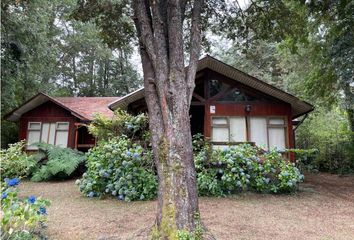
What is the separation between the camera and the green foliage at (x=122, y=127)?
24.6 ft

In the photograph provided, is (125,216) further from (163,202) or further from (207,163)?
(207,163)

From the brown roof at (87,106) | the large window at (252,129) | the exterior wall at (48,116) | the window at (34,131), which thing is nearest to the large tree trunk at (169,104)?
the large window at (252,129)

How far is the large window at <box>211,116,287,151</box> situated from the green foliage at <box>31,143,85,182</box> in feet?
16.2

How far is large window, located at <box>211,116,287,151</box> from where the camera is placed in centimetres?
1039

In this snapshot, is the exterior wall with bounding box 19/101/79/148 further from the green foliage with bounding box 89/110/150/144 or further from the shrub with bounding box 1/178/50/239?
the shrub with bounding box 1/178/50/239

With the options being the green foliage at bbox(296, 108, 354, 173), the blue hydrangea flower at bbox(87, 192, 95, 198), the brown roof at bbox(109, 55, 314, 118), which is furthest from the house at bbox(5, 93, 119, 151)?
the green foliage at bbox(296, 108, 354, 173)

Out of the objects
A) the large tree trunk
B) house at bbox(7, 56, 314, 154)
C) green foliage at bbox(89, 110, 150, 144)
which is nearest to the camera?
the large tree trunk

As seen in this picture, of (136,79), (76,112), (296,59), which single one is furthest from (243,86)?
(136,79)

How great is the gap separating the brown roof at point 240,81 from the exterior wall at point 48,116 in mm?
5289

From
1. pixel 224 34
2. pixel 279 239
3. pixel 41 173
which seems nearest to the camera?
pixel 279 239

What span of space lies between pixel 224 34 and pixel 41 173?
7.48 meters

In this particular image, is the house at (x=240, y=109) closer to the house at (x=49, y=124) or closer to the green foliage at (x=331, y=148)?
the green foliage at (x=331, y=148)

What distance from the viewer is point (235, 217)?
5156 millimetres

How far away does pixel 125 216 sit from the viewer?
17.2ft
